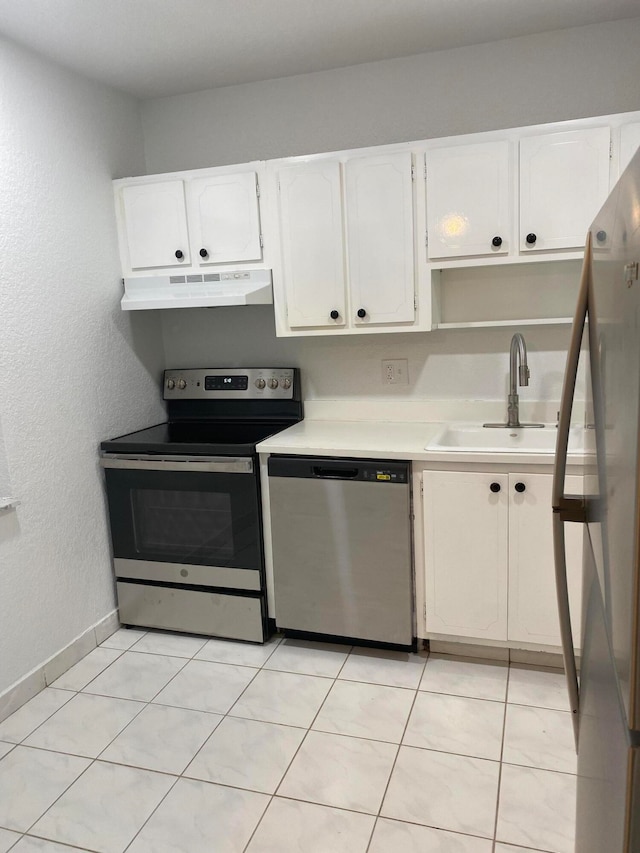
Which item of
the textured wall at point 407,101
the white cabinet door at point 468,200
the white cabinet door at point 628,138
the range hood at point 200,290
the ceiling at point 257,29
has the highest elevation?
the ceiling at point 257,29

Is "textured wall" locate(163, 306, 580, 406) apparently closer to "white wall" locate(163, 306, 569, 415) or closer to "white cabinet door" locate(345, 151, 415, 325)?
"white wall" locate(163, 306, 569, 415)

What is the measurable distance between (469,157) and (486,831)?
221 cm

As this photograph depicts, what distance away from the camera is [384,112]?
283 centimetres

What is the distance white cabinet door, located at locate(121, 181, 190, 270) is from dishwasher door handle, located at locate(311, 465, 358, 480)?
1110 mm

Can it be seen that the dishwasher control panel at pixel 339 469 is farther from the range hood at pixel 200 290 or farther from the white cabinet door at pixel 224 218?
the white cabinet door at pixel 224 218

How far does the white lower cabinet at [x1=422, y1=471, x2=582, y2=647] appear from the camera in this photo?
2.34 m

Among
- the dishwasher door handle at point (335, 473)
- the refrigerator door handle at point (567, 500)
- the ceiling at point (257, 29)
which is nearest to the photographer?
the refrigerator door handle at point (567, 500)

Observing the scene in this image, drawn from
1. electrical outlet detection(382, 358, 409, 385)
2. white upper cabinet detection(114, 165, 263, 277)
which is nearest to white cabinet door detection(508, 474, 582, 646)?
electrical outlet detection(382, 358, 409, 385)

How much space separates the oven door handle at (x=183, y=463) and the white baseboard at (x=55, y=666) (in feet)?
2.33

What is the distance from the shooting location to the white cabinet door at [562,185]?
2.31 metres

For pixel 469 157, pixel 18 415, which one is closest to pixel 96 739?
pixel 18 415

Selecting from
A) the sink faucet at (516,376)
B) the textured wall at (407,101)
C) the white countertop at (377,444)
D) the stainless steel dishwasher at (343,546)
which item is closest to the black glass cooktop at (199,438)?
the white countertop at (377,444)

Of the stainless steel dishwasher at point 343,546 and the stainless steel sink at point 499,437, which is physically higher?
the stainless steel sink at point 499,437

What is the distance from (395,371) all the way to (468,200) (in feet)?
2.72
